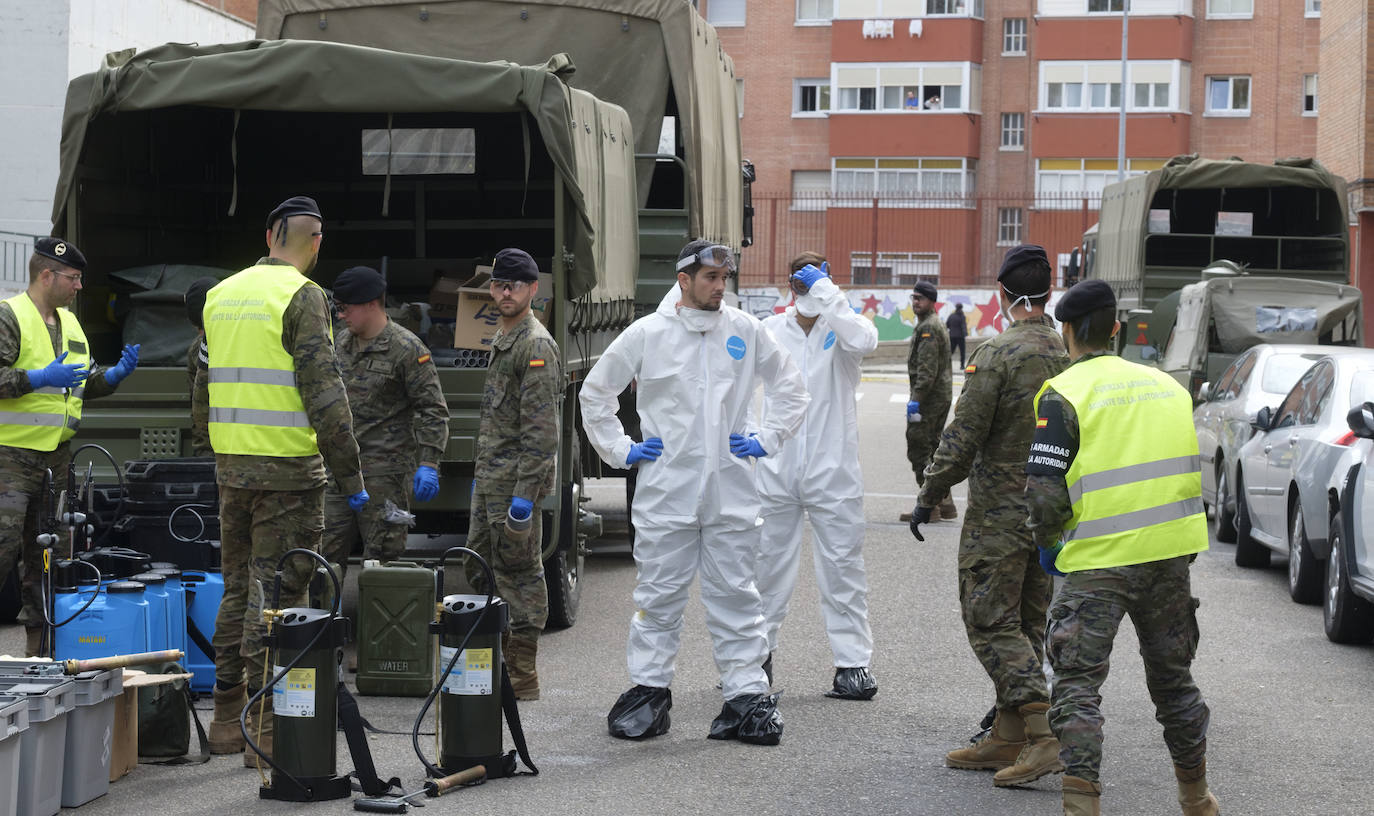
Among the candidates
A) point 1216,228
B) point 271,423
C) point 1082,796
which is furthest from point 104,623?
point 1216,228

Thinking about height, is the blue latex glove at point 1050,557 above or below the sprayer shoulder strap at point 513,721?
above

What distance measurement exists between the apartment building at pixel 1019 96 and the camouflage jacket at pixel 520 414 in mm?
40567

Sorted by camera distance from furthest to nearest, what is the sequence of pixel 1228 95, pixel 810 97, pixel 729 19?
1. pixel 729 19
2. pixel 810 97
3. pixel 1228 95

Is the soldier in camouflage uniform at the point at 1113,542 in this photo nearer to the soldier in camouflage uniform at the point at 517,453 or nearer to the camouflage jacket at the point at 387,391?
the soldier in camouflage uniform at the point at 517,453

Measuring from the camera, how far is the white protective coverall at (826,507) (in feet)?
27.0

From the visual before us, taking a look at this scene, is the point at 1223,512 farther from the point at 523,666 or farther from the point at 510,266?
the point at 510,266

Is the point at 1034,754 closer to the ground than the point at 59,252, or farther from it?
closer to the ground

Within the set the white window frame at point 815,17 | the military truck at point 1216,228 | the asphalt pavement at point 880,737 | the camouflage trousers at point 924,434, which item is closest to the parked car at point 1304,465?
the asphalt pavement at point 880,737

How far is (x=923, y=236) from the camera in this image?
156 ft

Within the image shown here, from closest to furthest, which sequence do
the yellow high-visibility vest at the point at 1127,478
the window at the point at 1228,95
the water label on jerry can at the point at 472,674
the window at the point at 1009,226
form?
the yellow high-visibility vest at the point at 1127,478 → the water label on jerry can at the point at 472,674 → the window at the point at 1009,226 → the window at the point at 1228,95

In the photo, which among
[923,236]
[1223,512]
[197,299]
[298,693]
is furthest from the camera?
[923,236]

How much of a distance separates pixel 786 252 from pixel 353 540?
40499 mm

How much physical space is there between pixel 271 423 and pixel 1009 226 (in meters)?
43.0

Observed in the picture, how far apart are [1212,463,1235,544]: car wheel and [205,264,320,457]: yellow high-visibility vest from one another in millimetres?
8645
